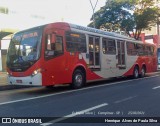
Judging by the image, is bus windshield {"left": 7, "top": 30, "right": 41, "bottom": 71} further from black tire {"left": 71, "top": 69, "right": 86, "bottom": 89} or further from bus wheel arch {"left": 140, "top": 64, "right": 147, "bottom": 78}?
bus wheel arch {"left": 140, "top": 64, "right": 147, "bottom": 78}

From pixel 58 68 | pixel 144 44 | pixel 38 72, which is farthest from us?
pixel 144 44

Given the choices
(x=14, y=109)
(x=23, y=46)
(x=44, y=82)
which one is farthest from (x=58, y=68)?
(x=14, y=109)

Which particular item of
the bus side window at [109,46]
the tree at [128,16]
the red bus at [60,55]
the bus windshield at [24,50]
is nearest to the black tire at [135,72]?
the red bus at [60,55]

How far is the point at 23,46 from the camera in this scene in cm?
1194

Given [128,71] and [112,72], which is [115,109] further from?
[128,71]

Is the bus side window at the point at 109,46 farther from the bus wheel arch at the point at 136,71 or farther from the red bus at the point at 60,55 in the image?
the bus wheel arch at the point at 136,71

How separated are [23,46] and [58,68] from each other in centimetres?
178

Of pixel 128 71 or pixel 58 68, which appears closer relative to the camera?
pixel 58 68

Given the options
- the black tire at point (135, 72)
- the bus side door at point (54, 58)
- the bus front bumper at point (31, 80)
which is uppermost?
the bus side door at point (54, 58)

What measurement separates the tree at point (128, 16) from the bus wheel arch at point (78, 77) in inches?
744

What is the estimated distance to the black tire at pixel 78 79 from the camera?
1296cm

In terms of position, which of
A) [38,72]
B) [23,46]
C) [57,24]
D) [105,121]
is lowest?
[105,121]

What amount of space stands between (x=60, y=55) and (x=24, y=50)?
5.12 feet

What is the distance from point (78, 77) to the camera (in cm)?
1325
